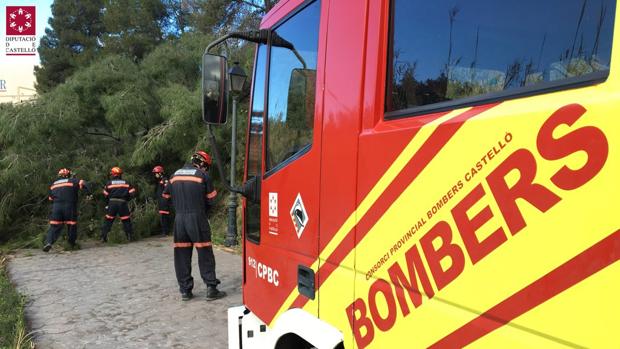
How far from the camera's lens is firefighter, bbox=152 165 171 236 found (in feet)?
38.1

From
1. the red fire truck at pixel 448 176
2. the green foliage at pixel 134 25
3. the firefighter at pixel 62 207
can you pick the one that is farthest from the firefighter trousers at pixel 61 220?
the green foliage at pixel 134 25

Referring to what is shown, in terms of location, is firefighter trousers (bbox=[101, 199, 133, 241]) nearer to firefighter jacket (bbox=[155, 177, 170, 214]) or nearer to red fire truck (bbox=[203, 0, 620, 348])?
firefighter jacket (bbox=[155, 177, 170, 214])

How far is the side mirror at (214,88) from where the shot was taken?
2.54 meters

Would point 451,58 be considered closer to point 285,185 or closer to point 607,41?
point 607,41

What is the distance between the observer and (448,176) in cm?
134

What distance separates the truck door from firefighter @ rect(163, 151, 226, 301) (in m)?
3.18

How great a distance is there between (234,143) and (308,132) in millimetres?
7702

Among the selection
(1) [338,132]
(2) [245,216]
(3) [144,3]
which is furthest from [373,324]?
(3) [144,3]

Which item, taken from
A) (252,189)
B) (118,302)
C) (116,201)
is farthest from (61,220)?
(252,189)

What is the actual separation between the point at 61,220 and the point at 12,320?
507cm

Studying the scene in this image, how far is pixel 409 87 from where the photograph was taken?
5.42 feet

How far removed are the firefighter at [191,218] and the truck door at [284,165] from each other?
10.4 feet

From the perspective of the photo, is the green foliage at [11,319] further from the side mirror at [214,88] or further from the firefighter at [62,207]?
the side mirror at [214,88]

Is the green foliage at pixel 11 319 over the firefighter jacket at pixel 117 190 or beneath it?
beneath
